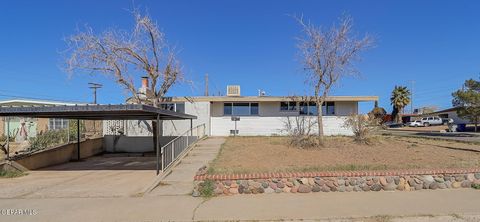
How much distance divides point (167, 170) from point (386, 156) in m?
7.14

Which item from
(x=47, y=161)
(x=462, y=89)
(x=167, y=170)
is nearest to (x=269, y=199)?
(x=167, y=170)

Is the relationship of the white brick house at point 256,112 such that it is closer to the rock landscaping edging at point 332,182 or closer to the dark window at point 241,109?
the dark window at point 241,109

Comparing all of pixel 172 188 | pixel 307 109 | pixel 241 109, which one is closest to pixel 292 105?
pixel 307 109

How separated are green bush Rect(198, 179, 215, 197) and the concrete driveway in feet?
5.17

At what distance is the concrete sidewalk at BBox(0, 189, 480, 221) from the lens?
653cm

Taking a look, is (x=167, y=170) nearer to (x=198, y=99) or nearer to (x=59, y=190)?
(x=59, y=190)

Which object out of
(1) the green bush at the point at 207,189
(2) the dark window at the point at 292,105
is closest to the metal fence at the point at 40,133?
(1) the green bush at the point at 207,189

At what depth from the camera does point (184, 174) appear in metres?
10.6

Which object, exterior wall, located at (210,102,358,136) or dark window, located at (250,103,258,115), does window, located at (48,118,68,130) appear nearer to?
exterior wall, located at (210,102,358,136)

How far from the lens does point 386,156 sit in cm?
1241

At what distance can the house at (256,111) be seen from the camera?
24125 mm

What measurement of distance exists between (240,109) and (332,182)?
16.8 m

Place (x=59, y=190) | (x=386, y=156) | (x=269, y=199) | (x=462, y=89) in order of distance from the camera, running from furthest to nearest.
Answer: (x=462, y=89) → (x=386, y=156) → (x=59, y=190) → (x=269, y=199)

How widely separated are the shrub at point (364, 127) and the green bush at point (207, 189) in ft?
33.2
